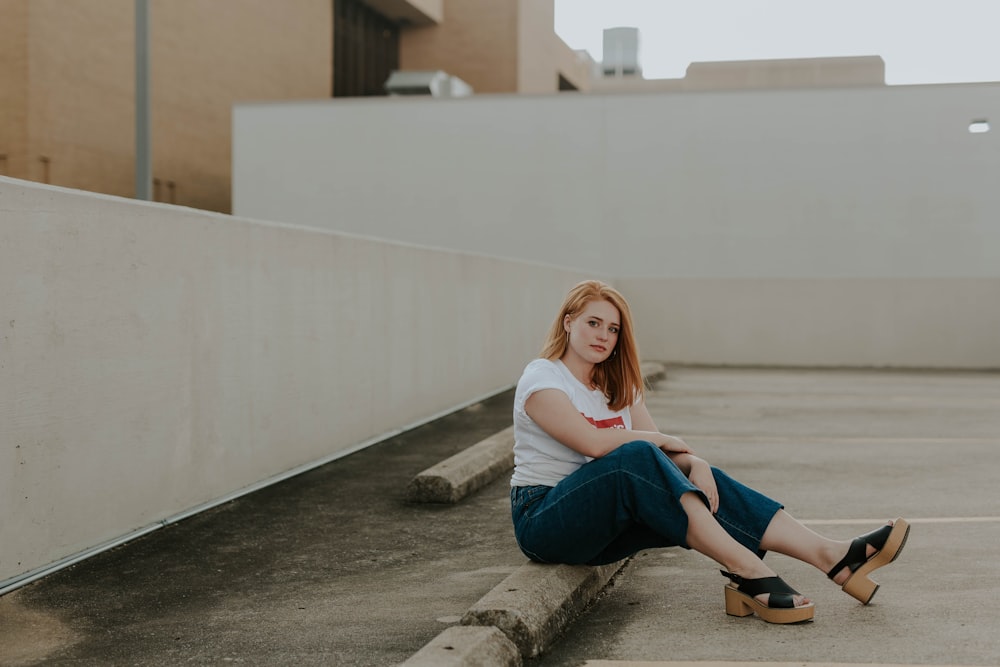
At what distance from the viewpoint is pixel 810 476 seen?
287 inches

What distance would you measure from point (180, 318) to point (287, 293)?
1.46 metres

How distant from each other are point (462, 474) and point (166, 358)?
1930 millimetres

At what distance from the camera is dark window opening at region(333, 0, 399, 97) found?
29.1m

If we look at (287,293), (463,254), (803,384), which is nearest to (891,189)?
(803,384)

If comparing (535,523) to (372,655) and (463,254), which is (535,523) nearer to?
(372,655)

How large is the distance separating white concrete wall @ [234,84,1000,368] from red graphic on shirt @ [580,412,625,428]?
1699 centimetres

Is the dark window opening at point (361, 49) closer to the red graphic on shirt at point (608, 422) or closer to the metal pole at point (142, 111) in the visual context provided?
the metal pole at point (142, 111)

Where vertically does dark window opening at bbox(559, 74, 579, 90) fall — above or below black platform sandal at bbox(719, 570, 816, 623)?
above

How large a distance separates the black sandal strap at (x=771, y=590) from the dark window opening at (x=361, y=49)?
26.8 m

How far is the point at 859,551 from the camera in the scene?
158 inches

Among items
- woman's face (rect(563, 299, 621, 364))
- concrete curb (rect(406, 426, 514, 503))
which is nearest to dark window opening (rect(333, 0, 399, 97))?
concrete curb (rect(406, 426, 514, 503))

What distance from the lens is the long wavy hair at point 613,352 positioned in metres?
4.30

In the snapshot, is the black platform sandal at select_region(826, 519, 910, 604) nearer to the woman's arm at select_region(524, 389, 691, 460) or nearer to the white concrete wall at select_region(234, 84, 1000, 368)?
the woman's arm at select_region(524, 389, 691, 460)

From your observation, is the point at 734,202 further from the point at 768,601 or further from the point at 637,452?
the point at 768,601
